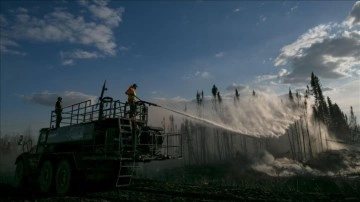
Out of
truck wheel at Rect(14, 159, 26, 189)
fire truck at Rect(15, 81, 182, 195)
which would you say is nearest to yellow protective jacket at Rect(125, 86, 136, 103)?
fire truck at Rect(15, 81, 182, 195)

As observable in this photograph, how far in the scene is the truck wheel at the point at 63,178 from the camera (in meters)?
14.6

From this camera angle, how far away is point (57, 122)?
58.7 feet

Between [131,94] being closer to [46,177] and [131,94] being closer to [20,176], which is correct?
[46,177]

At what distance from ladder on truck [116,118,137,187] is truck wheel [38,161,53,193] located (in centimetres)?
424

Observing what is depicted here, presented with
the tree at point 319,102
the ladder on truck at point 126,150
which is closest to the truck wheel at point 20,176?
the ladder on truck at point 126,150

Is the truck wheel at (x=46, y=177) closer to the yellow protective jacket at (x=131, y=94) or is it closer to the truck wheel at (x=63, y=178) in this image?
the truck wheel at (x=63, y=178)

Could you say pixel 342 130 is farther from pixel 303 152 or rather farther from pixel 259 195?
pixel 259 195

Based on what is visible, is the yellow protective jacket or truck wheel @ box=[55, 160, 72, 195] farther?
the yellow protective jacket

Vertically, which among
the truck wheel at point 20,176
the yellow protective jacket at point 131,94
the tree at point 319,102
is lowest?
the truck wheel at point 20,176

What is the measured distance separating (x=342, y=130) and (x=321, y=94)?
16.5 metres

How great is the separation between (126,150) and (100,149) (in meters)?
1.22

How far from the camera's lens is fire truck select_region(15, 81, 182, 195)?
1364cm

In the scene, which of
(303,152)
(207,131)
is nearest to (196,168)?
(303,152)

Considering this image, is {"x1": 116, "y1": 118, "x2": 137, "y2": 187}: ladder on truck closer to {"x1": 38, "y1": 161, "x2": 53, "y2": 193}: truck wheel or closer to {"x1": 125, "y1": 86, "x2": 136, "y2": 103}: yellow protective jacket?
{"x1": 125, "y1": 86, "x2": 136, "y2": 103}: yellow protective jacket
